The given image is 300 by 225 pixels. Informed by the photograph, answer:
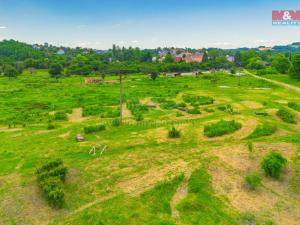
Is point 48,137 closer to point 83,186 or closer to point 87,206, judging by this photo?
point 83,186

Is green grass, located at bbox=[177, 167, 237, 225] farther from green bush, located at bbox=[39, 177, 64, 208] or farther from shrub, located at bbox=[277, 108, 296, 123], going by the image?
shrub, located at bbox=[277, 108, 296, 123]

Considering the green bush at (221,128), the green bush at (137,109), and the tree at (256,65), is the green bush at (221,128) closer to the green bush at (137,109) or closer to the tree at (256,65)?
the green bush at (137,109)

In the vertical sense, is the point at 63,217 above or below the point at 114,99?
below

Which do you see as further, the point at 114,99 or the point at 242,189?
the point at 114,99

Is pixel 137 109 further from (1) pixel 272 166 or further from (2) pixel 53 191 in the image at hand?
(2) pixel 53 191

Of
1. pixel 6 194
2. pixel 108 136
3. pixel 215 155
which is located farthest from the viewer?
pixel 108 136

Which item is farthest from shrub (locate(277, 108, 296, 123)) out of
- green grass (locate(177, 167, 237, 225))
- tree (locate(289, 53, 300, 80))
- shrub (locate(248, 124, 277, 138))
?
tree (locate(289, 53, 300, 80))

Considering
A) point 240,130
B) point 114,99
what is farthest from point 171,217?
point 114,99

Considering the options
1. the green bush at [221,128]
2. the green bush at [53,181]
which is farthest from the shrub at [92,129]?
the green bush at [221,128]
